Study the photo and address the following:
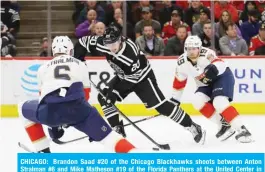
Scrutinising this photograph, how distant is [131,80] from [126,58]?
0.21 meters

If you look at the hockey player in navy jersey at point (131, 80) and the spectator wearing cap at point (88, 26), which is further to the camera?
the spectator wearing cap at point (88, 26)

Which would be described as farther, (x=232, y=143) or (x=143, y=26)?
(x=143, y=26)

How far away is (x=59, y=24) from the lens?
30.0 ft

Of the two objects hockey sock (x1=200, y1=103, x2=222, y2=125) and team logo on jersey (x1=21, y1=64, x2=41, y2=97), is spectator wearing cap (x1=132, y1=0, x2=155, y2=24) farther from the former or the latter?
hockey sock (x1=200, y1=103, x2=222, y2=125)

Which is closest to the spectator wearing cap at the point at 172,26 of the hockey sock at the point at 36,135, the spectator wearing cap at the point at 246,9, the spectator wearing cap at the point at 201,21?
the spectator wearing cap at the point at 201,21

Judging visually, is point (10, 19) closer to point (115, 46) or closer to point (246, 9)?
point (246, 9)

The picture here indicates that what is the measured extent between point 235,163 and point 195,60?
7.98ft

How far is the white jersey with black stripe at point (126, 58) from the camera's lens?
248 inches

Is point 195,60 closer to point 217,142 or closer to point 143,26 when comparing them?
point 217,142

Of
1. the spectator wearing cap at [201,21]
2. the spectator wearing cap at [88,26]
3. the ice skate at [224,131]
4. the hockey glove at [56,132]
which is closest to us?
the hockey glove at [56,132]

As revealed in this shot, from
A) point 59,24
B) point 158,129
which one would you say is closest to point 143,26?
point 59,24

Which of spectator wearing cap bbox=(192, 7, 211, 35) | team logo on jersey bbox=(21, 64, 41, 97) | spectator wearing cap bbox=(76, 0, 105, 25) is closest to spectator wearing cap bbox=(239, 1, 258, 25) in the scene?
spectator wearing cap bbox=(192, 7, 211, 35)

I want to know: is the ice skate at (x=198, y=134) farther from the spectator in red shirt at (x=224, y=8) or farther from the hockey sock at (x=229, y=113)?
the spectator in red shirt at (x=224, y=8)

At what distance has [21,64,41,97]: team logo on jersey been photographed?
8.39 meters
